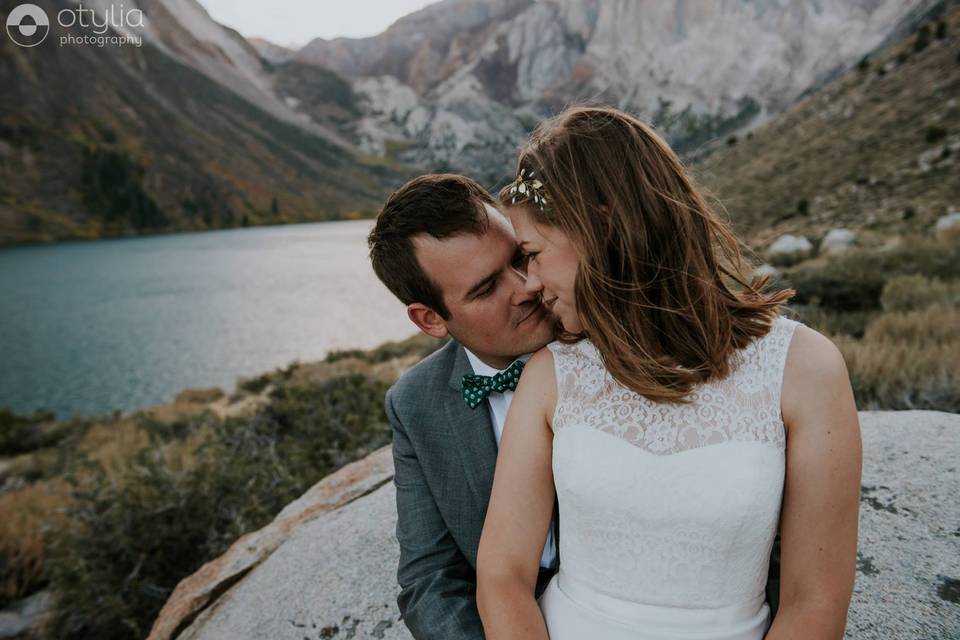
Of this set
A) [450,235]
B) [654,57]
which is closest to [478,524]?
[450,235]

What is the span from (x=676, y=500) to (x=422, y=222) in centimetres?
125

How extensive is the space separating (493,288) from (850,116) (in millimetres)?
32877

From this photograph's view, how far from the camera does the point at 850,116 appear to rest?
89.6 ft

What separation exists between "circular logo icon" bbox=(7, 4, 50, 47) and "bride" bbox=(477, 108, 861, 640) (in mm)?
131781

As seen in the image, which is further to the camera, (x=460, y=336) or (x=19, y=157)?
(x=19, y=157)

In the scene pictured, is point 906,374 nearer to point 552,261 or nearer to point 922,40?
point 552,261

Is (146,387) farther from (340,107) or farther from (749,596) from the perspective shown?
(340,107)

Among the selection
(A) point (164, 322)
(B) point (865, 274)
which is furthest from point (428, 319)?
(A) point (164, 322)

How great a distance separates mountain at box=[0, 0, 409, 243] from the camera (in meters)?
75.4

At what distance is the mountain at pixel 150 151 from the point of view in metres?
75.4

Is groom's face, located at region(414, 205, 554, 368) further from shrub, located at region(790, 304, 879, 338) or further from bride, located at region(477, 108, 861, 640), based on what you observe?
shrub, located at region(790, 304, 879, 338)

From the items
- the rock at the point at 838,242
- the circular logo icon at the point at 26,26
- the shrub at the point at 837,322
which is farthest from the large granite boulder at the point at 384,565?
the circular logo icon at the point at 26,26

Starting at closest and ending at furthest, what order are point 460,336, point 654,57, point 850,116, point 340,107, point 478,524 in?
1. point 478,524
2. point 460,336
3. point 850,116
4. point 654,57
5. point 340,107

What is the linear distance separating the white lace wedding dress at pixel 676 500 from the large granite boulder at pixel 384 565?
3.06 feet
